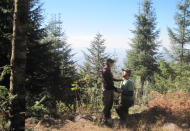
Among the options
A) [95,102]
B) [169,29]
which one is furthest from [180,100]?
[169,29]

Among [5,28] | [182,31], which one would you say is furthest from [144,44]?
[5,28]

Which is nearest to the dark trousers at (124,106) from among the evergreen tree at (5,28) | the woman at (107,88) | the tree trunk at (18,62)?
the woman at (107,88)

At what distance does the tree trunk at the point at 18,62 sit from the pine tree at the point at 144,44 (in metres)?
17.8

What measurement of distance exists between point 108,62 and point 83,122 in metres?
1.87

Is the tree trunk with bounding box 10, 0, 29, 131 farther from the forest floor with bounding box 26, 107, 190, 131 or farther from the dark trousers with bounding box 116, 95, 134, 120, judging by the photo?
the dark trousers with bounding box 116, 95, 134, 120

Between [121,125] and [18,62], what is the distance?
3218mm

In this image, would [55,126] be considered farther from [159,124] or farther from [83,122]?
[159,124]

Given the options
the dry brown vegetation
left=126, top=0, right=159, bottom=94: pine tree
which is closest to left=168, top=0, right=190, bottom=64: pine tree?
left=126, top=0, right=159, bottom=94: pine tree

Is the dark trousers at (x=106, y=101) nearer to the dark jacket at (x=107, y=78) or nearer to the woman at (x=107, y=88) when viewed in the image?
the woman at (x=107, y=88)

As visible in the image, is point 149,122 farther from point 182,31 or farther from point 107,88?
point 182,31

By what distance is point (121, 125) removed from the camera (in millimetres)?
4383

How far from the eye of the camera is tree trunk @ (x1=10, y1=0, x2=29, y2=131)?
2.38m

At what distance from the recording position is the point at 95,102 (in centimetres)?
534

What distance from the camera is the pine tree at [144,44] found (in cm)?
1961
